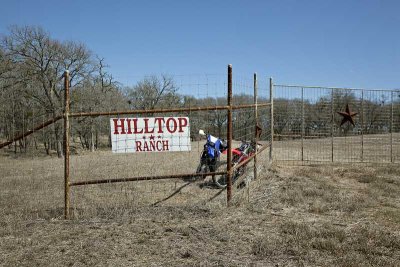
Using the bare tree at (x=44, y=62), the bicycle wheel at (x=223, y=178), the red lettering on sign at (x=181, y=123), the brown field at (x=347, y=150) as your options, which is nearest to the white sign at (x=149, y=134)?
the red lettering on sign at (x=181, y=123)

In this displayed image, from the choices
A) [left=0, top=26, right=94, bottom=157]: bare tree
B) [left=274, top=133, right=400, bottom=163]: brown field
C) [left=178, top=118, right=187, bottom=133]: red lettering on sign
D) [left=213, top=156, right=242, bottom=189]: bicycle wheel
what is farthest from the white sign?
[left=0, top=26, right=94, bottom=157]: bare tree

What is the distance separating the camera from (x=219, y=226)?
598 cm

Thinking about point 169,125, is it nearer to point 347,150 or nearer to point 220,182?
point 220,182

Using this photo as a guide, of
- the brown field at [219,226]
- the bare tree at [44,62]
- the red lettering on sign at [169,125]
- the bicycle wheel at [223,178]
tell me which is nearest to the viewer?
the brown field at [219,226]

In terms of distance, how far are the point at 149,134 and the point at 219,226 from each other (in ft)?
6.82

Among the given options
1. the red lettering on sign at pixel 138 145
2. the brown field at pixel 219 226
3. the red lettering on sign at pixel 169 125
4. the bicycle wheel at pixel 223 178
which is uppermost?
the red lettering on sign at pixel 169 125

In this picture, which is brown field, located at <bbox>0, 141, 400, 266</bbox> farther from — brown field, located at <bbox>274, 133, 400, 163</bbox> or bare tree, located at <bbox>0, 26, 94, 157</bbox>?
bare tree, located at <bbox>0, 26, 94, 157</bbox>

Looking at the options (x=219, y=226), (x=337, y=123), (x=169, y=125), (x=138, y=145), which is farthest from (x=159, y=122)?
(x=337, y=123)

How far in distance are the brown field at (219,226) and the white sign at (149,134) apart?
110cm

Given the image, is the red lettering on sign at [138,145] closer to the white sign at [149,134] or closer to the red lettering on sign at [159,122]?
the white sign at [149,134]

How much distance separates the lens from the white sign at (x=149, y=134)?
269 inches

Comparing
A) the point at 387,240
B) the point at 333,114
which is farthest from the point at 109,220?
the point at 333,114

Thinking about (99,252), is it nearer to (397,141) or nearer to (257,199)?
(257,199)

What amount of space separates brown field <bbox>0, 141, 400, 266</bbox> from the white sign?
1099mm
